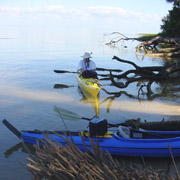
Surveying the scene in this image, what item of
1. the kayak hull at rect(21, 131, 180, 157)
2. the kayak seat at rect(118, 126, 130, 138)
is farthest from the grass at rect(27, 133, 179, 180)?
the kayak seat at rect(118, 126, 130, 138)

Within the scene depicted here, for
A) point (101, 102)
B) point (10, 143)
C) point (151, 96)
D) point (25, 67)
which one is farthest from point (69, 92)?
point (25, 67)

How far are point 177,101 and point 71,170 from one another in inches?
354

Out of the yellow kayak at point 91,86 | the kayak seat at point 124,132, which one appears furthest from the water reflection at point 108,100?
the kayak seat at point 124,132

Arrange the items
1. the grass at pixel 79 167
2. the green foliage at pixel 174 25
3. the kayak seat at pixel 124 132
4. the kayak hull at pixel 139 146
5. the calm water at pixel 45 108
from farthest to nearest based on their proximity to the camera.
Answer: the green foliage at pixel 174 25, the calm water at pixel 45 108, the kayak seat at pixel 124 132, the kayak hull at pixel 139 146, the grass at pixel 79 167

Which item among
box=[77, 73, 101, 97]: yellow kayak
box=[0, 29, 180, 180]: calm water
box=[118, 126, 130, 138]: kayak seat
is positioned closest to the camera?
box=[118, 126, 130, 138]: kayak seat

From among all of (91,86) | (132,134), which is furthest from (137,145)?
(91,86)

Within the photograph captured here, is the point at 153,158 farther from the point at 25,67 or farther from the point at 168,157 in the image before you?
the point at 25,67

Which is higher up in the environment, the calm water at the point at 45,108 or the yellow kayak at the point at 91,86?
the yellow kayak at the point at 91,86

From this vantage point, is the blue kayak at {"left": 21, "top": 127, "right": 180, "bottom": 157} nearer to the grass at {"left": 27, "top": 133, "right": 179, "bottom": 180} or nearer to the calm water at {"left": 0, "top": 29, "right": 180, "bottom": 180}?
the calm water at {"left": 0, "top": 29, "right": 180, "bottom": 180}

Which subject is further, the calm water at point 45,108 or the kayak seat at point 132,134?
the calm water at point 45,108

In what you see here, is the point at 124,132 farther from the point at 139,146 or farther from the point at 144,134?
the point at 139,146

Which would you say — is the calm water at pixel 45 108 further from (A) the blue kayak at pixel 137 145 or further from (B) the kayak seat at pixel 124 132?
(B) the kayak seat at pixel 124 132

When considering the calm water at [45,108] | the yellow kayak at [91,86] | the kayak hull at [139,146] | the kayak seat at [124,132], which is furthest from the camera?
the yellow kayak at [91,86]

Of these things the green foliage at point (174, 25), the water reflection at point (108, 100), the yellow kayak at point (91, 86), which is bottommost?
the water reflection at point (108, 100)
